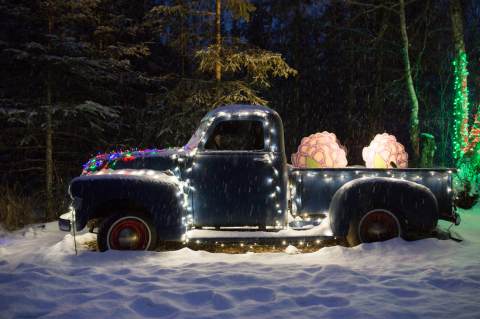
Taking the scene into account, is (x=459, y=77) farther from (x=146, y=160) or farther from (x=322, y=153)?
(x=146, y=160)

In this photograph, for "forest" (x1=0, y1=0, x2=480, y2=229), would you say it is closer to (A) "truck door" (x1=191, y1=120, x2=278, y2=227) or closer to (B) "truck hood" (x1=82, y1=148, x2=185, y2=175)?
(B) "truck hood" (x1=82, y1=148, x2=185, y2=175)

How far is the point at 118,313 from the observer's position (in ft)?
13.1

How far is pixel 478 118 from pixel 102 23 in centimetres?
1162

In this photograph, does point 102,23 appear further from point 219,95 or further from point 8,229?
point 8,229

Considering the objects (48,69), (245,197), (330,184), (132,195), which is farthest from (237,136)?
(48,69)

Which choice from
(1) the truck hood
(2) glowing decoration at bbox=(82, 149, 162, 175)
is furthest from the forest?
(1) the truck hood

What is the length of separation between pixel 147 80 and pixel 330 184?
8632mm

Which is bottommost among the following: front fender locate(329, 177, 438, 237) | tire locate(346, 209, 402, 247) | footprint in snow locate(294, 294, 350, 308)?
footprint in snow locate(294, 294, 350, 308)

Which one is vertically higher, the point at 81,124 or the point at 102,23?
the point at 102,23

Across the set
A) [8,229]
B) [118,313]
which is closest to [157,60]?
[8,229]

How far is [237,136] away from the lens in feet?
22.2

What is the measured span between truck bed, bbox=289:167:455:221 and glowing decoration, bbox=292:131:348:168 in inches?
62.4

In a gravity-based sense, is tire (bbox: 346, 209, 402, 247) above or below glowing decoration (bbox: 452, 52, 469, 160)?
below

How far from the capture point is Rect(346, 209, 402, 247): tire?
6.13 meters
